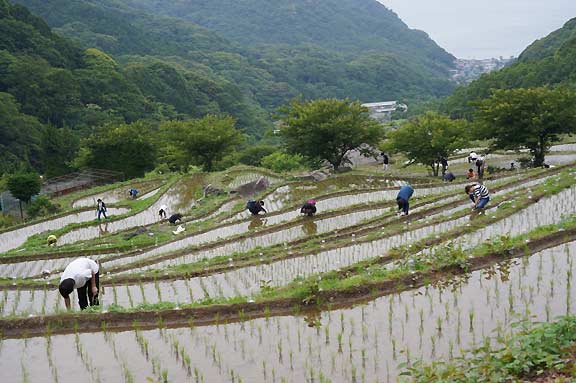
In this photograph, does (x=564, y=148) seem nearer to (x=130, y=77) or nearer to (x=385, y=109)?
(x=130, y=77)

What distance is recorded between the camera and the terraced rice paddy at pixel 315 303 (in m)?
8.10

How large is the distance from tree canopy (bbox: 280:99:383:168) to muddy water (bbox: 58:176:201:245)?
594cm

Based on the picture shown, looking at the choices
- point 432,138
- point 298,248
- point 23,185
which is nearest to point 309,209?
point 298,248

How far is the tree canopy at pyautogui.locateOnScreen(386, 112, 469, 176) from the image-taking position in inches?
1131

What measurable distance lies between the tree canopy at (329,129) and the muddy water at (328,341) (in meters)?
21.6

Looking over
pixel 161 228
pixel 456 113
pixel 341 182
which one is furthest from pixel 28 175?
pixel 456 113

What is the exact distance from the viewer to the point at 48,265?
18.3m

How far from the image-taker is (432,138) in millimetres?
28781

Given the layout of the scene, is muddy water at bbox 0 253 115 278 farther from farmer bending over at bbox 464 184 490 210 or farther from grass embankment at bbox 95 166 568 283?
farmer bending over at bbox 464 184 490 210

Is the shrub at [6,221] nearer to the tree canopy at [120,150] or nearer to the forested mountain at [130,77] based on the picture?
the tree canopy at [120,150]

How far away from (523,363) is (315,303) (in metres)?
4.18

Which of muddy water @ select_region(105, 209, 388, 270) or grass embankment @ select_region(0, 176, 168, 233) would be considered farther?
grass embankment @ select_region(0, 176, 168, 233)

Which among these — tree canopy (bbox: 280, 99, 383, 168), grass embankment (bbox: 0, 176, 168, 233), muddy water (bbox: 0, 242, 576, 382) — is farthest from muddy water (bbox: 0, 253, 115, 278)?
tree canopy (bbox: 280, 99, 383, 168)

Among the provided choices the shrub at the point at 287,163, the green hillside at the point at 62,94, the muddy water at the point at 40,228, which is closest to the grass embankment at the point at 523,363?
the muddy water at the point at 40,228
